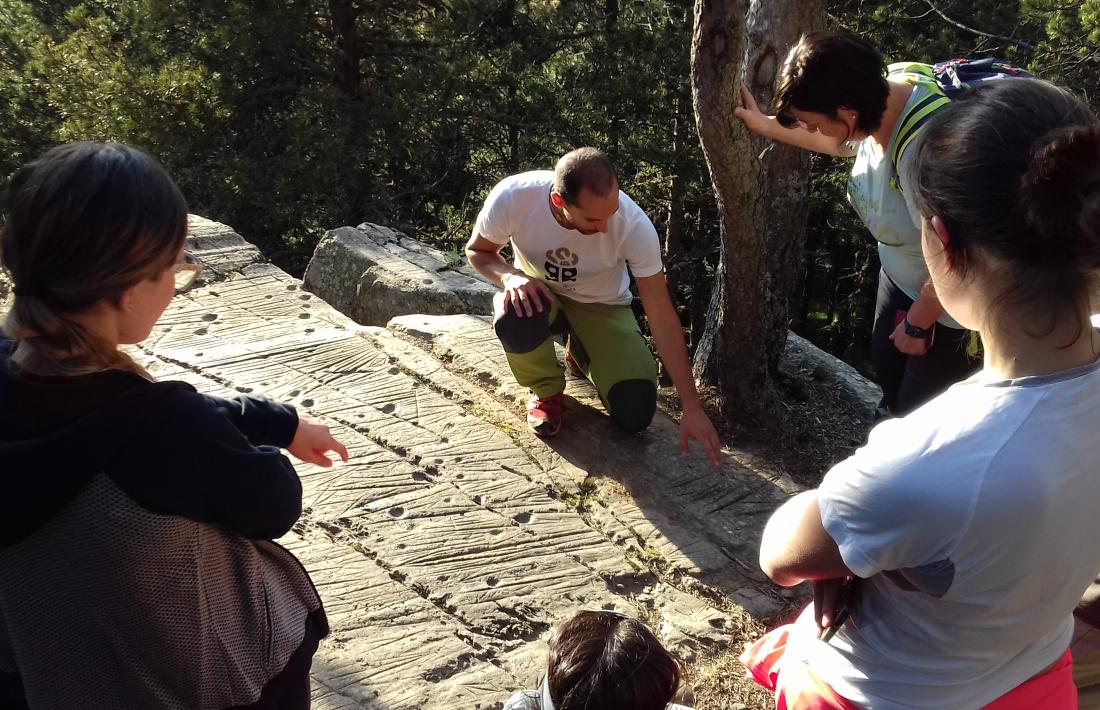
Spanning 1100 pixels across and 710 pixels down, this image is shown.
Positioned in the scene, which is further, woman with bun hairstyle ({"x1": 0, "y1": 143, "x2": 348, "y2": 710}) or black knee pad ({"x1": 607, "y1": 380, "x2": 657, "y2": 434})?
black knee pad ({"x1": 607, "y1": 380, "x2": 657, "y2": 434})

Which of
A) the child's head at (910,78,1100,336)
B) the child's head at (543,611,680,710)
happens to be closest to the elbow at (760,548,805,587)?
the child's head at (543,611,680,710)

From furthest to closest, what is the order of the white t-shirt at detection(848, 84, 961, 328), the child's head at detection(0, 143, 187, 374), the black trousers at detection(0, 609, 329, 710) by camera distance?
the white t-shirt at detection(848, 84, 961, 328) < the black trousers at detection(0, 609, 329, 710) < the child's head at detection(0, 143, 187, 374)

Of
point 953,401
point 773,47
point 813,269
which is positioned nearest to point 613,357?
point 773,47

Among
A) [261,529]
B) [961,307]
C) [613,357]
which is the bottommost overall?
[613,357]

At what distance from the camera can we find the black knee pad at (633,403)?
361cm

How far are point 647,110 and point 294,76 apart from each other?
3.48 m

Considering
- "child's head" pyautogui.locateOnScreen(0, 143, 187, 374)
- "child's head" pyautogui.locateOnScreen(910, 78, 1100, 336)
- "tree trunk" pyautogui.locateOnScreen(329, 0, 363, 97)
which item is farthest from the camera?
"tree trunk" pyautogui.locateOnScreen(329, 0, 363, 97)

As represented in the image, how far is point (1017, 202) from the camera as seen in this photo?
126 centimetres

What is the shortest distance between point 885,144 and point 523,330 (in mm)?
1494

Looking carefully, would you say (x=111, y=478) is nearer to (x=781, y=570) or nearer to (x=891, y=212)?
(x=781, y=570)

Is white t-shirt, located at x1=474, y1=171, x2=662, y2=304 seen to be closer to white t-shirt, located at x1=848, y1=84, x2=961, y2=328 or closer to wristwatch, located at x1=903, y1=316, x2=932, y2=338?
white t-shirt, located at x1=848, y1=84, x2=961, y2=328

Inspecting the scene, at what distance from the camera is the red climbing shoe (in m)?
3.59

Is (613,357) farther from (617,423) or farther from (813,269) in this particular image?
(813,269)

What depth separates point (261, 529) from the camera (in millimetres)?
1578
